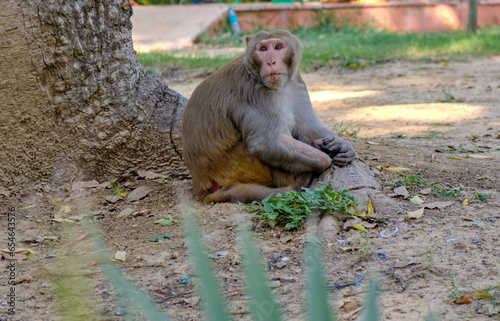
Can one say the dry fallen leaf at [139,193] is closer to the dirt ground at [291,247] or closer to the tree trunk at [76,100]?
the dirt ground at [291,247]

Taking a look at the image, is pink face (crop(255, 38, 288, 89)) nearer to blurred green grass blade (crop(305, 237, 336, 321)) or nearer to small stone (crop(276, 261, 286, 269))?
small stone (crop(276, 261, 286, 269))

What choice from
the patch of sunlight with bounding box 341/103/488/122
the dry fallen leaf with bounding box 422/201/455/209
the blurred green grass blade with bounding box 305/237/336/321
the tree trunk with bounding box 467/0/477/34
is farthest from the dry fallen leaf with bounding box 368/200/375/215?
the tree trunk with bounding box 467/0/477/34

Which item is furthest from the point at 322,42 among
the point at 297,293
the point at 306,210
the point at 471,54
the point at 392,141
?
the point at 297,293

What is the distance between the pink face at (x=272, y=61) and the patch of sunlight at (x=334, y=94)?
149 inches

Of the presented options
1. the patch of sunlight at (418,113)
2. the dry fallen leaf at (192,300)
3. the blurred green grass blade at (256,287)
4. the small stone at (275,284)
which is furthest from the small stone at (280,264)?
the patch of sunlight at (418,113)

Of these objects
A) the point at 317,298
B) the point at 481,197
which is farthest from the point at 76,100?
the point at 317,298

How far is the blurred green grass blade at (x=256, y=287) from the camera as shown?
1.38 m

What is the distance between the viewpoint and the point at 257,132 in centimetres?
441

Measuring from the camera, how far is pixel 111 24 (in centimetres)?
476

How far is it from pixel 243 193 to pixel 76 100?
1.56 metres

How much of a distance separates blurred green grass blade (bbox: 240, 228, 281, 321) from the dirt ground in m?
0.45

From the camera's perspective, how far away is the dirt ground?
292 centimetres

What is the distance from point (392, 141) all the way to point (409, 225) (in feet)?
7.43

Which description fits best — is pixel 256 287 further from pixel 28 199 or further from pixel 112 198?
pixel 28 199
